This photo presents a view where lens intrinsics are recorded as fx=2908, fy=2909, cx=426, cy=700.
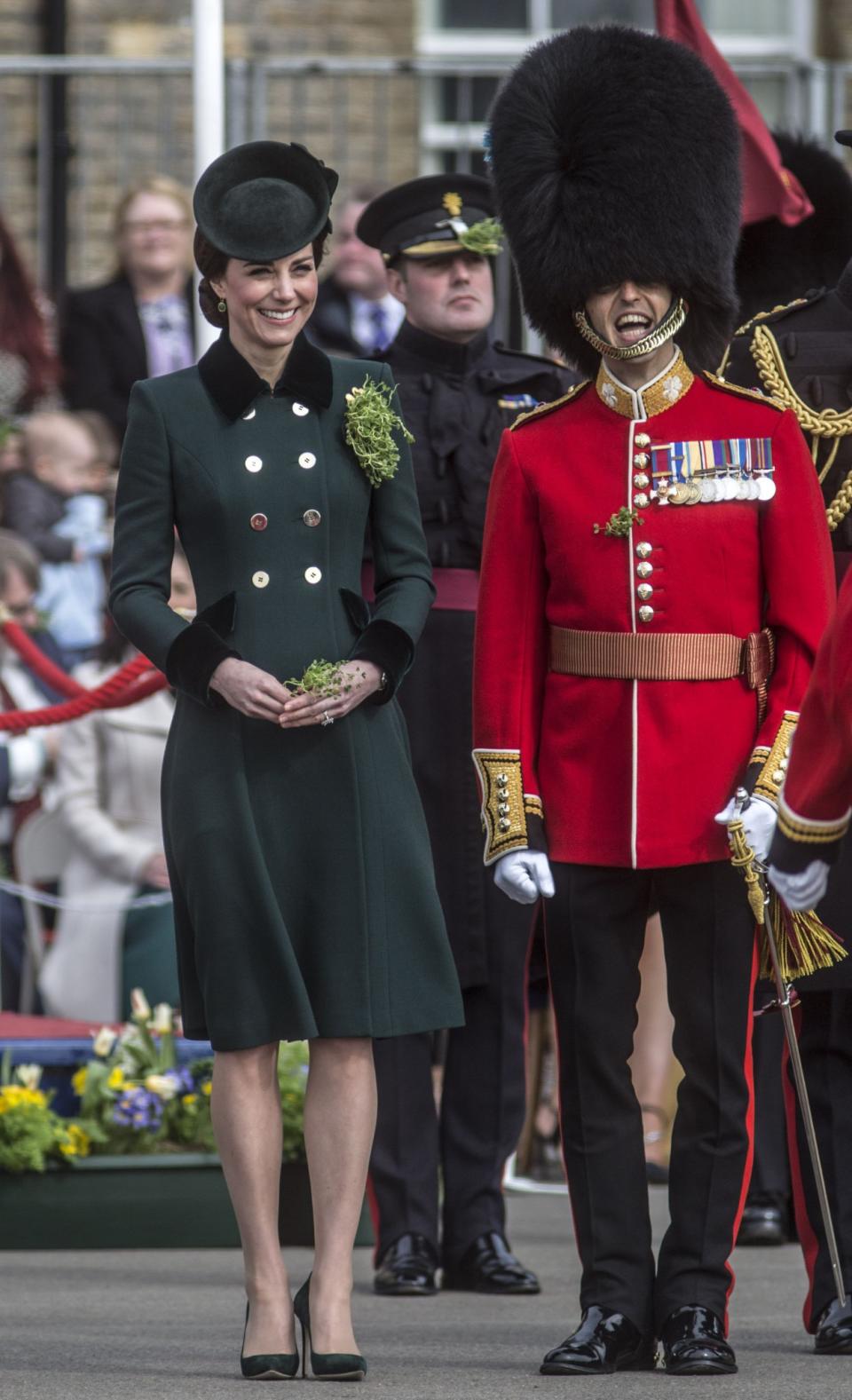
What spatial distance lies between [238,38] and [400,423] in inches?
350

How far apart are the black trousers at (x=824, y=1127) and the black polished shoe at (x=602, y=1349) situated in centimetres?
38

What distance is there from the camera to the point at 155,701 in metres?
8.48

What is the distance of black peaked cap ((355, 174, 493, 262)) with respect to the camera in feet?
21.4

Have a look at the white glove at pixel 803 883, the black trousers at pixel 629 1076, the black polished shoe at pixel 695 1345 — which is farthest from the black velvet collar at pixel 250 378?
the black polished shoe at pixel 695 1345

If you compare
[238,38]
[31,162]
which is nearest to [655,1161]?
[31,162]

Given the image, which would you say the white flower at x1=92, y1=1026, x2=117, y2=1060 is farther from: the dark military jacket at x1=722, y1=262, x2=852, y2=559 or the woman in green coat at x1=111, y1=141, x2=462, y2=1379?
the dark military jacket at x1=722, y1=262, x2=852, y2=559

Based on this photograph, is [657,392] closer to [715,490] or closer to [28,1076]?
[715,490]

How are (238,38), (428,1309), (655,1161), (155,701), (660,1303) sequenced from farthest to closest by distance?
(238,38)
(155,701)
(655,1161)
(428,1309)
(660,1303)

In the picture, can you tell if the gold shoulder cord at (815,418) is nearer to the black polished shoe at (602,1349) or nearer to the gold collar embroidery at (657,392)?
the gold collar embroidery at (657,392)

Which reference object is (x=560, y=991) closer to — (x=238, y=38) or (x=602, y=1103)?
(x=602, y=1103)

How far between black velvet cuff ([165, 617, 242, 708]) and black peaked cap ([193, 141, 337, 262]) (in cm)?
66

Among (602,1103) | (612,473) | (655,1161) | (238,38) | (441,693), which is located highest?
(238,38)

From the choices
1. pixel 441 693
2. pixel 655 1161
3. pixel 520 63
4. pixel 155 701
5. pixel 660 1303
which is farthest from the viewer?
pixel 155 701

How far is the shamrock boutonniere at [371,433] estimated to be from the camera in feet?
16.8
